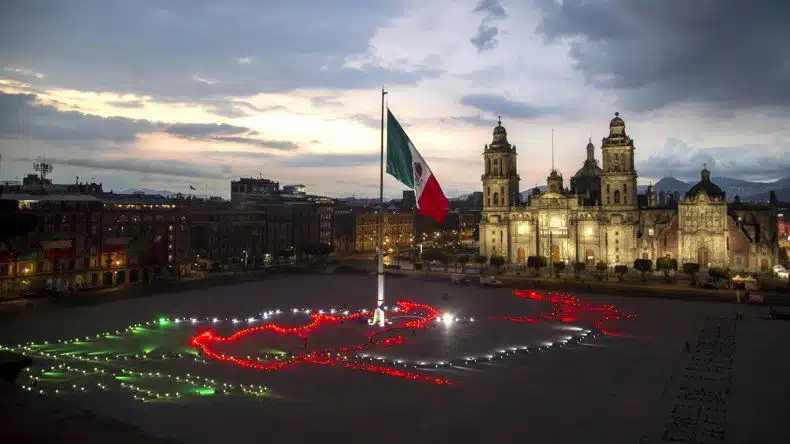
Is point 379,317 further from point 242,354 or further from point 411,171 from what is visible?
point 411,171

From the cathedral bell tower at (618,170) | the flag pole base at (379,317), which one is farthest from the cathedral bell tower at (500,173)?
the flag pole base at (379,317)

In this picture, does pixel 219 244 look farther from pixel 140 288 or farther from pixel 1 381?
pixel 1 381

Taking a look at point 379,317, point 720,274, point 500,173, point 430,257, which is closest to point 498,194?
point 500,173

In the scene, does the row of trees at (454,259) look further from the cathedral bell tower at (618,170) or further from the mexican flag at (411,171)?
the mexican flag at (411,171)

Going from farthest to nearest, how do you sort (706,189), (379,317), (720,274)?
1. (706,189)
2. (720,274)
3. (379,317)

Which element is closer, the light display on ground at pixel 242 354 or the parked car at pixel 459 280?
the light display on ground at pixel 242 354

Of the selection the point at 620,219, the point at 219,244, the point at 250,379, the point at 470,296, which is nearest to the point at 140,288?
the point at 219,244

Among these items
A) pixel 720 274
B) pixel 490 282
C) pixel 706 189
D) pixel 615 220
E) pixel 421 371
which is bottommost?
pixel 421 371
